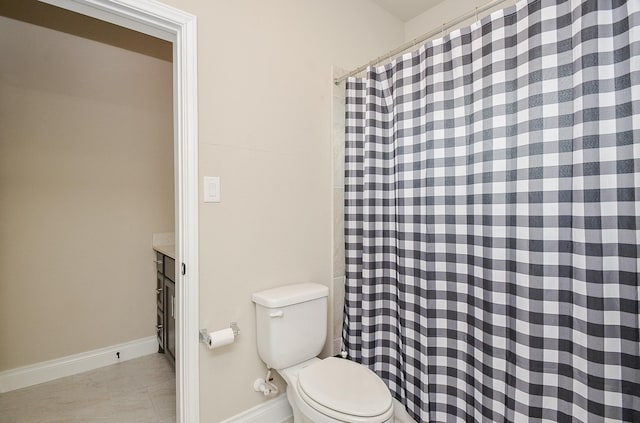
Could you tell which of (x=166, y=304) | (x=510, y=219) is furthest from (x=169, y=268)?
(x=510, y=219)

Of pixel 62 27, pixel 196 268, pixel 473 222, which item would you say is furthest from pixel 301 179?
pixel 62 27

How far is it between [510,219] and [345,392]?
95cm

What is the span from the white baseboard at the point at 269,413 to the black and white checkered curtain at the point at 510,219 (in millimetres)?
508

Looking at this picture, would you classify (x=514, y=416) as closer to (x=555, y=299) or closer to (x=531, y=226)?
(x=555, y=299)

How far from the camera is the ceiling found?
204cm

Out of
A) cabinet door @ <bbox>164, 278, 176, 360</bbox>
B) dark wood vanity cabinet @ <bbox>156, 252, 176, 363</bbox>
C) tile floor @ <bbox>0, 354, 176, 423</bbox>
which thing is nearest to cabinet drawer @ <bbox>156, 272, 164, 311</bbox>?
dark wood vanity cabinet @ <bbox>156, 252, 176, 363</bbox>

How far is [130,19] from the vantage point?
1.20 meters

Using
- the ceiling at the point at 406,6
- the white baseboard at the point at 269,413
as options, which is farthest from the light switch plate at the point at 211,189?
the ceiling at the point at 406,6

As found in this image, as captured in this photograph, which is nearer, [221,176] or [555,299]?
[555,299]

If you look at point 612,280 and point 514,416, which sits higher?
point 612,280

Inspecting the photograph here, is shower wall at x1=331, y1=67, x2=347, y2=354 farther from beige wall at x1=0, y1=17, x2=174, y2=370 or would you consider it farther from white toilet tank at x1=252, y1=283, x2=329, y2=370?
beige wall at x1=0, y1=17, x2=174, y2=370

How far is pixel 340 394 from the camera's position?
1192mm

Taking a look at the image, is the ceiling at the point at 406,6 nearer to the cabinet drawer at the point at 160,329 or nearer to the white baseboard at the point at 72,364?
the cabinet drawer at the point at 160,329

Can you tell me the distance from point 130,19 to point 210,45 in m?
0.31
